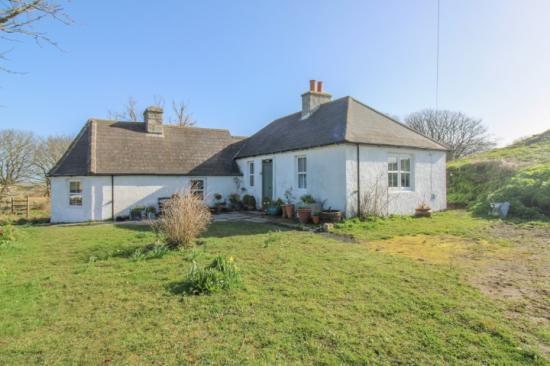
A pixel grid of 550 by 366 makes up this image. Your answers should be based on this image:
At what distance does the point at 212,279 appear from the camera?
16.8 feet

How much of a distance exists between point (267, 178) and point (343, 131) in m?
5.74

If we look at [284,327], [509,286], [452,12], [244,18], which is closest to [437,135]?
[452,12]

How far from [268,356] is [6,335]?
3228 millimetres

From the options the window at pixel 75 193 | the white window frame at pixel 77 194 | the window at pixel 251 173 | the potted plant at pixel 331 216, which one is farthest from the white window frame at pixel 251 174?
the window at pixel 75 193

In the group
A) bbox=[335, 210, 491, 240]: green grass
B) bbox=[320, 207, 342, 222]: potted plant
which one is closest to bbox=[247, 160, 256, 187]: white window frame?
bbox=[320, 207, 342, 222]: potted plant

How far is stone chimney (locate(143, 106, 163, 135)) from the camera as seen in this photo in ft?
59.8

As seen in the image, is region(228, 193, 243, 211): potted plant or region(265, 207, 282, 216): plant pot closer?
region(265, 207, 282, 216): plant pot

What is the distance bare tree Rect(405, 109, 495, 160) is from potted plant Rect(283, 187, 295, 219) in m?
33.5

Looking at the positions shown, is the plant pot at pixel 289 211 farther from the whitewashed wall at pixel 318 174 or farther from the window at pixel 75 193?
the window at pixel 75 193

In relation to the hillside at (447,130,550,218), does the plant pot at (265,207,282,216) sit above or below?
below

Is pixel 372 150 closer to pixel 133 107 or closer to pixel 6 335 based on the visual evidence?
pixel 6 335

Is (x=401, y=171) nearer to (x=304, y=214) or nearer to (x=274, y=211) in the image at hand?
(x=304, y=214)

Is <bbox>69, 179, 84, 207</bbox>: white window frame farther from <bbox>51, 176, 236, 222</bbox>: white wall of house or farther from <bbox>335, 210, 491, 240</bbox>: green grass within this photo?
<bbox>335, 210, 491, 240</bbox>: green grass

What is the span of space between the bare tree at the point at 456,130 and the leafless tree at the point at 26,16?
1708 inches
